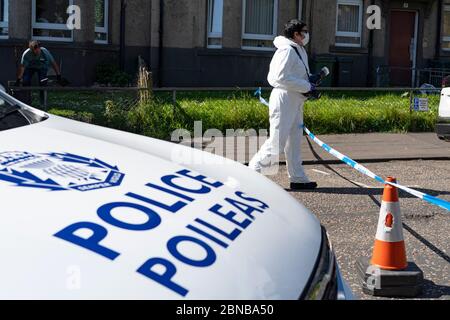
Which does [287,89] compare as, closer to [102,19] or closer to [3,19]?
[3,19]

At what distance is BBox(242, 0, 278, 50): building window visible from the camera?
806 inches

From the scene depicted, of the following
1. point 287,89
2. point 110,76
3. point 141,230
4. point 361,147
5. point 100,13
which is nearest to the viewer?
point 141,230

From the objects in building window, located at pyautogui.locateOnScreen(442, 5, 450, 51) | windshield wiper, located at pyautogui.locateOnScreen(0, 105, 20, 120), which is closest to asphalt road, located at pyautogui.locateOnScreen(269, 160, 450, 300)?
windshield wiper, located at pyautogui.locateOnScreen(0, 105, 20, 120)

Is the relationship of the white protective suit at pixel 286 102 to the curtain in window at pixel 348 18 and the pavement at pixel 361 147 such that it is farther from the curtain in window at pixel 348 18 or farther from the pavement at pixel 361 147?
the curtain in window at pixel 348 18

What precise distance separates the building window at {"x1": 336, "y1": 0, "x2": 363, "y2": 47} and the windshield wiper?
1910 cm

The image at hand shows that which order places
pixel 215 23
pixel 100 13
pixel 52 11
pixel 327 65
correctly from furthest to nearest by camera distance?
pixel 327 65, pixel 215 23, pixel 100 13, pixel 52 11

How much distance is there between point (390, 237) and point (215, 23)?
1594 cm

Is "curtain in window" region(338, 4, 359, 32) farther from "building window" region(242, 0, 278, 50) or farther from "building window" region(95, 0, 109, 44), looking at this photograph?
"building window" region(95, 0, 109, 44)

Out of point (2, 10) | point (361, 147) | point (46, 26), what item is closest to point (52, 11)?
point (46, 26)

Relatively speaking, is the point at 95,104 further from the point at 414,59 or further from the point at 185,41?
the point at 414,59

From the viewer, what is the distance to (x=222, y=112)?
40.7ft

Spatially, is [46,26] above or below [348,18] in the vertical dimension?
below

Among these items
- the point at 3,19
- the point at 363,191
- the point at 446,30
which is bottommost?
the point at 363,191
